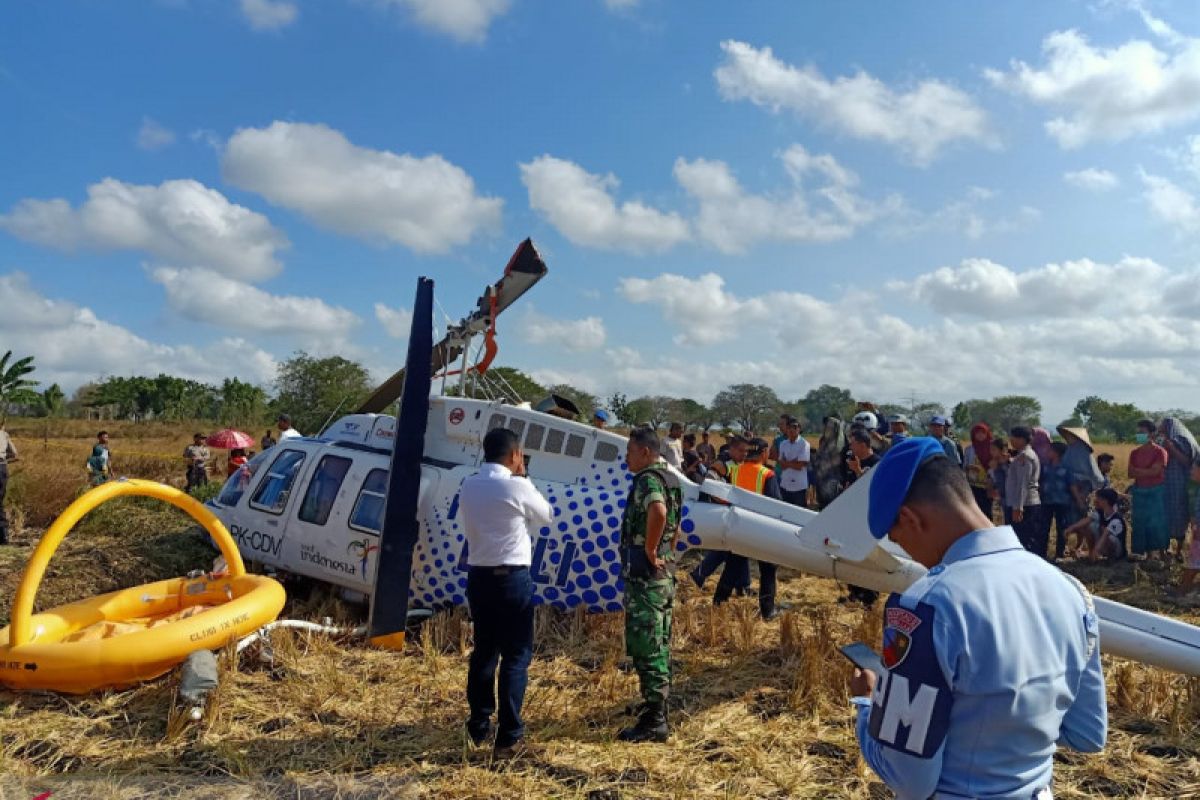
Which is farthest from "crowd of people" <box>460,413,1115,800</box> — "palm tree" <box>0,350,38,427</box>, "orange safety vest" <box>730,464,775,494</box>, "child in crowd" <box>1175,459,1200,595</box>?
"palm tree" <box>0,350,38,427</box>

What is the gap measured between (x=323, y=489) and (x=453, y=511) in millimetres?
1502

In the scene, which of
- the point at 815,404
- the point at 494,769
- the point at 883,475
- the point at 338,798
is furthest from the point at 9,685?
the point at 815,404

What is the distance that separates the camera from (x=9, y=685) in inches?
207

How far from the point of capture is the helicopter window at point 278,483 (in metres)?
7.79

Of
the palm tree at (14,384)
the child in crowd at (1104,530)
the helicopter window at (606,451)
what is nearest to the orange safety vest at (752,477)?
the helicopter window at (606,451)

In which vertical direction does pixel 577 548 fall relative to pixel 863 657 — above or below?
below

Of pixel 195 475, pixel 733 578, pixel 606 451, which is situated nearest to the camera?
pixel 606 451

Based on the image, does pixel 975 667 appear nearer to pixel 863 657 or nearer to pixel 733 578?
pixel 863 657

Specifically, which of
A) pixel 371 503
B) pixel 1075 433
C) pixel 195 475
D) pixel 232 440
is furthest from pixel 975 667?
pixel 195 475

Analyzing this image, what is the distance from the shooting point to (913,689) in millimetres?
1639

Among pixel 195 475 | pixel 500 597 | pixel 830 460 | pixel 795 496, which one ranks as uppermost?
pixel 830 460

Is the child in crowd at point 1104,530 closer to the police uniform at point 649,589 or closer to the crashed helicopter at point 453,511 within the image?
the crashed helicopter at point 453,511

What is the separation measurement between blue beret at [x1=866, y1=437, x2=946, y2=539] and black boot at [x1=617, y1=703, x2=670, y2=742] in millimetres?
3278

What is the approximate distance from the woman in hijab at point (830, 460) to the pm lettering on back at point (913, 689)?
7910 millimetres
